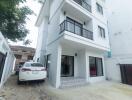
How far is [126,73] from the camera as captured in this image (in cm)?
880

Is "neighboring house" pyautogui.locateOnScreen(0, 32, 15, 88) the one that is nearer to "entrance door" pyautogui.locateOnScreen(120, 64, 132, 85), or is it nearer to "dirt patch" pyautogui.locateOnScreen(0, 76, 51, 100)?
"dirt patch" pyautogui.locateOnScreen(0, 76, 51, 100)

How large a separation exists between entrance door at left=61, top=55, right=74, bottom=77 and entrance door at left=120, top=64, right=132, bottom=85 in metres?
5.16

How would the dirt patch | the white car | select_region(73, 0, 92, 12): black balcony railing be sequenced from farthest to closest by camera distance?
select_region(73, 0, 92, 12): black balcony railing < the white car < the dirt patch

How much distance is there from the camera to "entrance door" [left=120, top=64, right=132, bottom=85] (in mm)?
8508

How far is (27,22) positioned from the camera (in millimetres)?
12203

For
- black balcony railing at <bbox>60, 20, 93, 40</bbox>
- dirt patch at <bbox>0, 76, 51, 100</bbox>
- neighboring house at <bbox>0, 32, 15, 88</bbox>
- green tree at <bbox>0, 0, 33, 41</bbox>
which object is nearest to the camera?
dirt patch at <bbox>0, 76, 51, 100</bbox>

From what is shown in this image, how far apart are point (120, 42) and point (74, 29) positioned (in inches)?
255

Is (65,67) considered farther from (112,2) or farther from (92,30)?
(112,2)

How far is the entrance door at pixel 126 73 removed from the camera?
8508 millimetres

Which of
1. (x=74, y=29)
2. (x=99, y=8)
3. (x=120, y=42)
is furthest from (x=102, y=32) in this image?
(x=74, y=29)

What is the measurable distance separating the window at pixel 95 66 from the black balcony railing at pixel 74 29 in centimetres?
258

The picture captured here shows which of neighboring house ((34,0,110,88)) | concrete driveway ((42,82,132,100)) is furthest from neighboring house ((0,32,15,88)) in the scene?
neighboring house ((34,0,110,88))

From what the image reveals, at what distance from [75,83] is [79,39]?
11.3ft

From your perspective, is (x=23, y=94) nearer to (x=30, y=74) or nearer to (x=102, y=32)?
(x=30, y=74)
